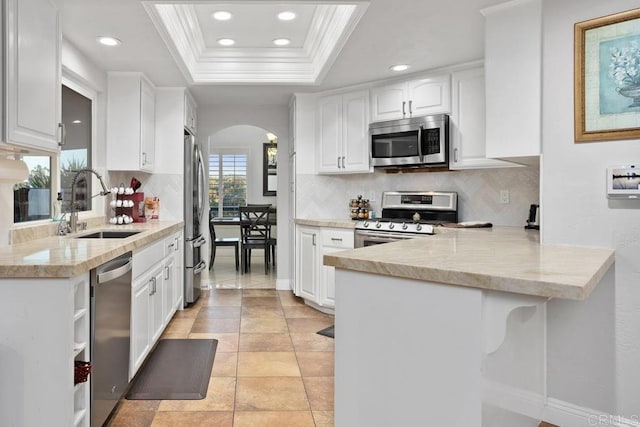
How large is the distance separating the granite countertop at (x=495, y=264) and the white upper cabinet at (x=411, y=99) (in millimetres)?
1954

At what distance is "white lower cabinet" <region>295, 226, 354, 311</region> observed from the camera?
4.11 metres

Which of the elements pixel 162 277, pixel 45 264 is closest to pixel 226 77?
pixel 162 277

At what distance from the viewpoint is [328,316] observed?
165 inches

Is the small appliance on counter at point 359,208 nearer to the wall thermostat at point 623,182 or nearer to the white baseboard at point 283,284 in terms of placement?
the white baseboard at point 283,284

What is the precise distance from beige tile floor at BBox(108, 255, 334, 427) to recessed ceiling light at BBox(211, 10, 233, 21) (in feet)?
8.21

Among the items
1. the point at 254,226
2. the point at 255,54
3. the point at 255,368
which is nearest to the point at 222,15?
the point at 255,54

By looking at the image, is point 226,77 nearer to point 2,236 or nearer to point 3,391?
point 2,236

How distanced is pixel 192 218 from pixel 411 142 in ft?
7.83

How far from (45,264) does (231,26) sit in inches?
99.7

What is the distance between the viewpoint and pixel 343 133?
14.5 ft

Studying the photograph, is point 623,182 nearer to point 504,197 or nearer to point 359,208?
point 504,197

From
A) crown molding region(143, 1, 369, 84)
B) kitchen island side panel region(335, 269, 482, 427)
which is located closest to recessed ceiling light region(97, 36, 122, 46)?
crown molding region(143, 1, 369, 84)

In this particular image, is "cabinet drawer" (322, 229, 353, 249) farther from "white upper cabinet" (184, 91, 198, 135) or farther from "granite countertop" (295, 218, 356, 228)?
"white upper cabinet" (184, 91, 198, 135)

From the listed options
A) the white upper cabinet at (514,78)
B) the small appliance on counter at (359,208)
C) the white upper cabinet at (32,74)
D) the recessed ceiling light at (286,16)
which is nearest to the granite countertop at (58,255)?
the white upper cabinet at (32,74)
